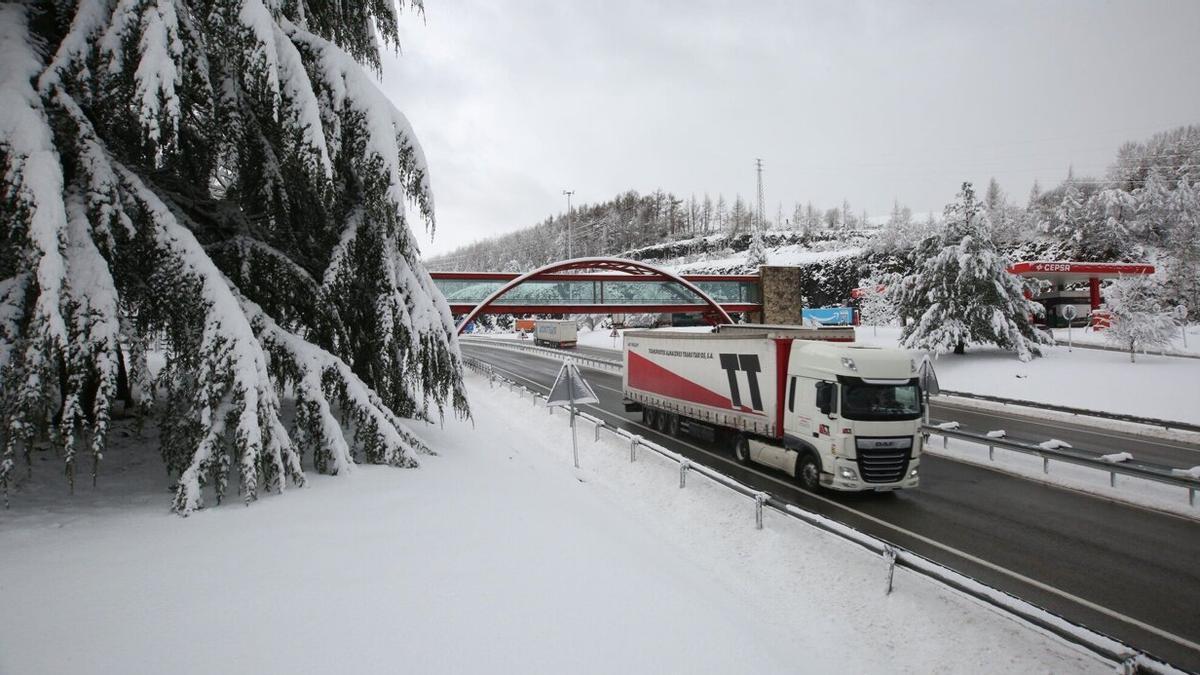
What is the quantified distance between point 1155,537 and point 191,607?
14.0 metres

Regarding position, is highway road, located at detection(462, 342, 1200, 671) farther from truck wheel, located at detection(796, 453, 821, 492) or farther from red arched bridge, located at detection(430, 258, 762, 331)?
red arched bridge, located at detection(430, 258, 762, 331)

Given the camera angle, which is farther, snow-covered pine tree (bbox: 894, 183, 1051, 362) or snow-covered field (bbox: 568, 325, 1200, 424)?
snow-covered pine tree (bbox: 894, 183, 1051, 362)

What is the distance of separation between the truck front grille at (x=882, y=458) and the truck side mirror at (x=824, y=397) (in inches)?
33.8

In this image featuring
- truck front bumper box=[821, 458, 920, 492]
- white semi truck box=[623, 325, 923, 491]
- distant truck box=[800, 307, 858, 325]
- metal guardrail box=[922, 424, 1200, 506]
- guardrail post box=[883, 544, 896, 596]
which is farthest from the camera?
distant truck box=[800, 307, 858, 325]

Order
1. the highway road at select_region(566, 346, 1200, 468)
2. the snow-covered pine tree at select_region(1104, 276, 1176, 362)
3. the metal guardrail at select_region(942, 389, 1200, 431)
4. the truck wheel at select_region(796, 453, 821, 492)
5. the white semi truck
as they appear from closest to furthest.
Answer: the white semi truck < the truck wheel at select_region(796, 453, 821, 492) < the highway road at select_region(566, 346, 1200, 468) < the metal guardrail at select_region(942, 389, 1200, 431) < the snow-covered pine tree at select_region(1104, 276, 1176, 362)

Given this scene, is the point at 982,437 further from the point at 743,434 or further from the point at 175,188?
the point at 175,188

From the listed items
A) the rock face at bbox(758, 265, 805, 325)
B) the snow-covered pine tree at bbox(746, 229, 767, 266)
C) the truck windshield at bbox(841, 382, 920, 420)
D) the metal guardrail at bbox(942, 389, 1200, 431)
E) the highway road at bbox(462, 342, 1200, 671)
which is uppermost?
the snow-covered pine tree at bbox(746, 229, 767, 266)

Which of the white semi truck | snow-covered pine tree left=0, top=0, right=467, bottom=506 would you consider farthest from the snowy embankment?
the white semi truck

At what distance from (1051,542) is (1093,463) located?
401cm

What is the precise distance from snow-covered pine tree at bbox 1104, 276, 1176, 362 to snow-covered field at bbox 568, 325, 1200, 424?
104 centimetres

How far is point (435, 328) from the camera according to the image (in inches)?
334

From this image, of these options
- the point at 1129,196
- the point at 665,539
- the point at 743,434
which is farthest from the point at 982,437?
the point at 1129,196

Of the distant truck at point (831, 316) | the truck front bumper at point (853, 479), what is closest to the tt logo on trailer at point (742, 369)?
the truck front bumper at point (853, 479)

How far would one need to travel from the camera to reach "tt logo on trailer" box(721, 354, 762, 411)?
1411 centimetres
